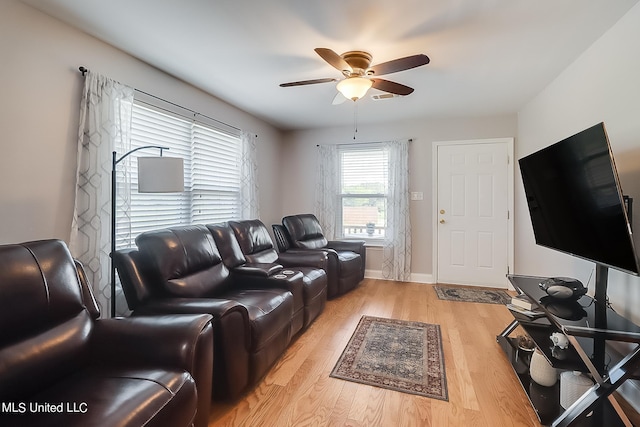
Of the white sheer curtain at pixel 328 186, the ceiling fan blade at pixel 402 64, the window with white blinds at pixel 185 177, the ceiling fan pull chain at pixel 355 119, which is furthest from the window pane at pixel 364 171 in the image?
the ceiling fan blade at pixel 402 64

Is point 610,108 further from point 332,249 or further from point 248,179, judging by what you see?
point 248,179

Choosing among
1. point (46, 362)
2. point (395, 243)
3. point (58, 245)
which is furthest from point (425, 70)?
point (46, 362)

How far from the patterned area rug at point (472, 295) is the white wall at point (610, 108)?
2.19ft

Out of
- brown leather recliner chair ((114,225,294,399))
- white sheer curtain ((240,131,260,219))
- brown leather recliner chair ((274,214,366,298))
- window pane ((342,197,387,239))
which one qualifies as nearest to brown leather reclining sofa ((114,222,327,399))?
brown leather recliner chair ((114,225,294,399))

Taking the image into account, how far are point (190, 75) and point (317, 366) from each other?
111 inches

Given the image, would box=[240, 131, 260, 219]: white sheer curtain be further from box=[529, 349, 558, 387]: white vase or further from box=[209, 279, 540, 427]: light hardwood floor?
box=[529, 349, 558, 387]: white vase

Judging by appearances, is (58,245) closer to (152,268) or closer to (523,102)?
(152,268)

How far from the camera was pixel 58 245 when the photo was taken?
1.45 meters

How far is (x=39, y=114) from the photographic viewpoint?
1.84 metres

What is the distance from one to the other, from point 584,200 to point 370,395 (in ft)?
5.41

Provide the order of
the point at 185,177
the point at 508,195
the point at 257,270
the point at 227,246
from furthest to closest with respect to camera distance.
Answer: the point at 508,195 < the point at 185,177 < the point at 227,246 < the point at 257,270

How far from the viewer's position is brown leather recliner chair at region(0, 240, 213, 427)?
3.26ft

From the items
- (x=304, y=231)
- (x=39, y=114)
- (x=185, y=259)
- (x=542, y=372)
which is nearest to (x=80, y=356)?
(x=185, y=259)

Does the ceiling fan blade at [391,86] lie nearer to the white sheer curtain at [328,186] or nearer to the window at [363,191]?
the window at [363,191]
